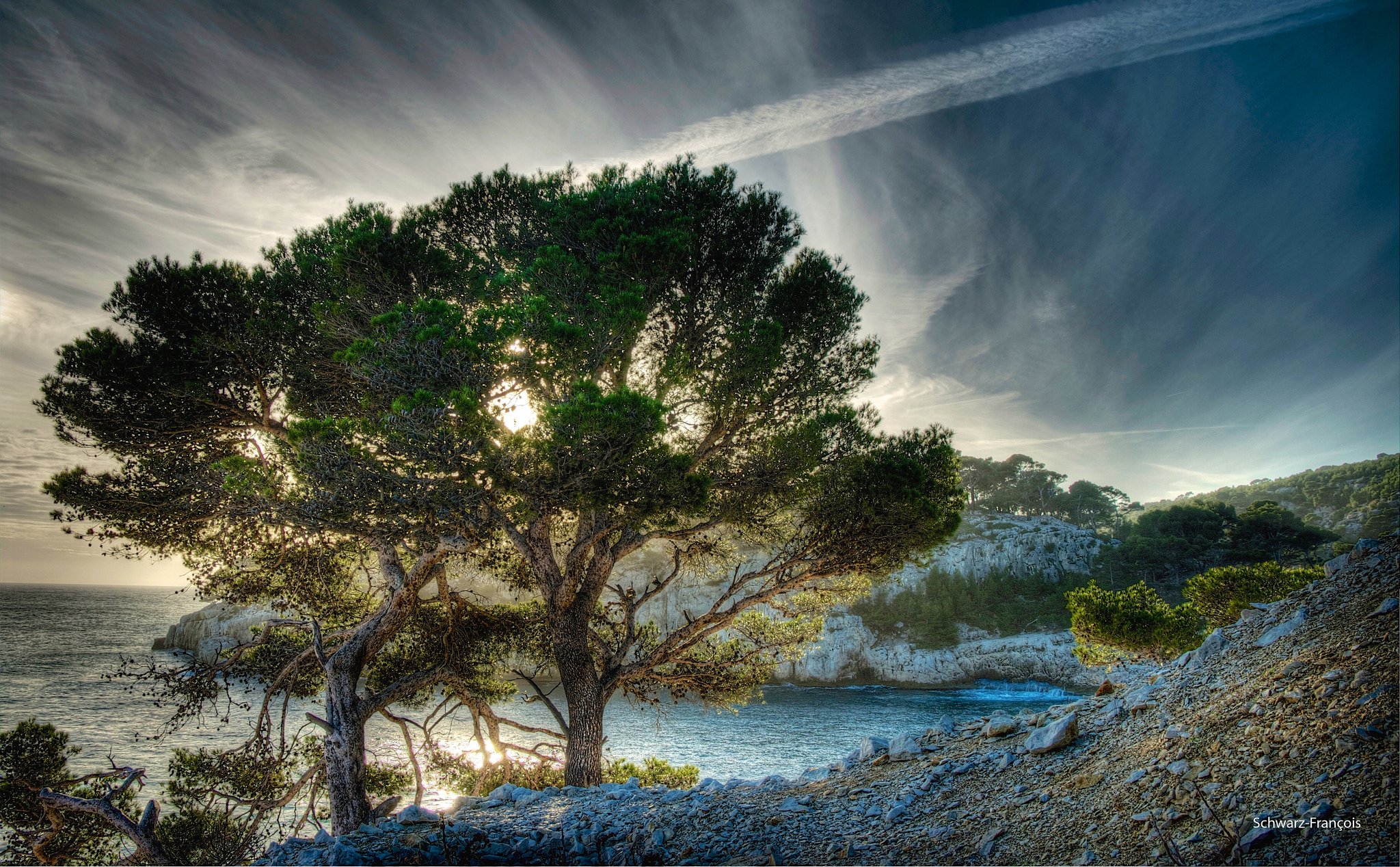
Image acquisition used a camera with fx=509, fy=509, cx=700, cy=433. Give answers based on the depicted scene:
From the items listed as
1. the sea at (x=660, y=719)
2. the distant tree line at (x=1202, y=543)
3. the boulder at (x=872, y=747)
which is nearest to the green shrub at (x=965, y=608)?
the distant tree line at (x=1202, y=543)

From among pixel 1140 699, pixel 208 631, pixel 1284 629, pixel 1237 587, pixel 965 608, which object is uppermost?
pixel 1284 629

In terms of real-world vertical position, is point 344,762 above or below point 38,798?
above

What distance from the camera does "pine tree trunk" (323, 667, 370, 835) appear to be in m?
6.51

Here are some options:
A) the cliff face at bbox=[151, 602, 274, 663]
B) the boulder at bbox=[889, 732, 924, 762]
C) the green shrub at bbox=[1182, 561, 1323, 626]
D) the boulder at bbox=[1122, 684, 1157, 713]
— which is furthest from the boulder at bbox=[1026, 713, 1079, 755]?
the cliff face at bbox=[151, 602, 274, 663]

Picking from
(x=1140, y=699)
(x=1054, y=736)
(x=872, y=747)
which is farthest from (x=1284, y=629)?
(x=872, y=747)

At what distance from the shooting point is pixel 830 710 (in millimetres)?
32438

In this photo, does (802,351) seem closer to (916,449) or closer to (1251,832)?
(916,449)

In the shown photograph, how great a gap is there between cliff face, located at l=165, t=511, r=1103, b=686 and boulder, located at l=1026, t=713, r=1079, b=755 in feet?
91.4

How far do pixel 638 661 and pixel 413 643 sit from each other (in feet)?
14.3

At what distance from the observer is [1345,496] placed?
1679 inches

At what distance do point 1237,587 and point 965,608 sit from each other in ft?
111

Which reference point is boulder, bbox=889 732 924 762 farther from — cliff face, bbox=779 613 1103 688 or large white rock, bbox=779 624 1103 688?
large white rock, bbox=779 624 1103 688

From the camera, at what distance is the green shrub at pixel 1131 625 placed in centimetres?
1360

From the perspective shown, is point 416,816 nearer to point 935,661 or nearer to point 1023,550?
point 935,661
